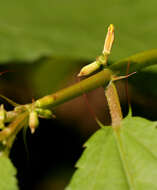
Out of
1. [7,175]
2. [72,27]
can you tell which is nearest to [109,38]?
[7,175]

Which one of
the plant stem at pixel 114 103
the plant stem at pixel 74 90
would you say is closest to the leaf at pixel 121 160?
the plant stem at pixel 114 103

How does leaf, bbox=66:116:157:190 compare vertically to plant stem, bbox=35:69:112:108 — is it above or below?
below

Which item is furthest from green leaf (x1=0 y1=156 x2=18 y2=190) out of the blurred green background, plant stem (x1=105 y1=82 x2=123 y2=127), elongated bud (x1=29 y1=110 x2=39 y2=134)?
the blurred green background

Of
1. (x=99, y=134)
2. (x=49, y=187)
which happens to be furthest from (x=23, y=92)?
(x=99, y=134)

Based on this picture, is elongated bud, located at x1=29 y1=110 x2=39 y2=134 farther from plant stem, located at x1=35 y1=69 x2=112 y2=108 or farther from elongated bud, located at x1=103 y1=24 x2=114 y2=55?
elongated bud, located at x1=103 y1=24 x2=114 y2=55

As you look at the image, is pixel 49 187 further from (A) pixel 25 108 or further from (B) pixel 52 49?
(A) pixel 25 108

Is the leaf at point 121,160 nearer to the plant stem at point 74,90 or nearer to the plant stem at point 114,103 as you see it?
the plant stem at point 114,103

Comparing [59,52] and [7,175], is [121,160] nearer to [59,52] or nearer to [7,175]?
[7,175]
